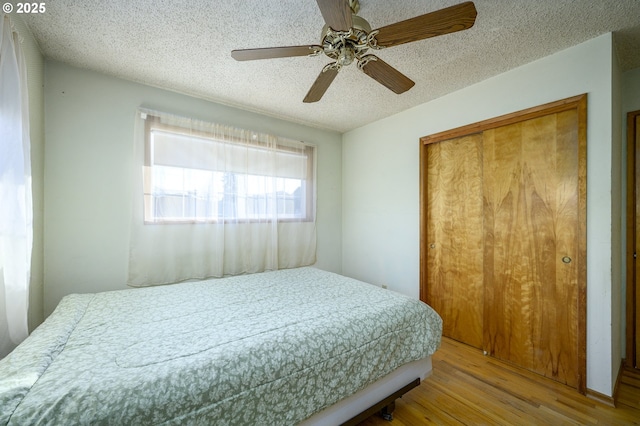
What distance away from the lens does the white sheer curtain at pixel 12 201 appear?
50.3 inches

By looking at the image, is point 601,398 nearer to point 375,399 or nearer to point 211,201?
point 375,399

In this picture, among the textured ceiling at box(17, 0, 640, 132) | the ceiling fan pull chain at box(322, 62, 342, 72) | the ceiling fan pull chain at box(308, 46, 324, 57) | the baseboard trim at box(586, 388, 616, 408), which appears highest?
the textured ceiling at box(17, 0, 640, 132)

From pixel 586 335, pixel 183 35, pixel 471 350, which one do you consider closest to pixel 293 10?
pixel 183 35

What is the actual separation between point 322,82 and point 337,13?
0.57 metres

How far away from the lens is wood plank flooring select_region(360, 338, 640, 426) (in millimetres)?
1578

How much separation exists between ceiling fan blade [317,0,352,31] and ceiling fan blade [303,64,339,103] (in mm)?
287

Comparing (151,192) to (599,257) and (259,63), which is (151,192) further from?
(599,257)

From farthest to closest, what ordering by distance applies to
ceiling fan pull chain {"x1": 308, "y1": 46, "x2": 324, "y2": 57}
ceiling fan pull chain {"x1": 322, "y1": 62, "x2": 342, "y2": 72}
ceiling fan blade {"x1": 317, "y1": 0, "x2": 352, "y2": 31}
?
ceiling fan pull chain {"x1": 322, "y1": 62, "x2": 342, "y2": 72}
ceiling fan pull chain {"x1": 308, "y1": 46, "x2": 324, "y2": 57}
ceiling fan blade {"x1": 317, "y1": 0, "x2": 352, "y2": 31}

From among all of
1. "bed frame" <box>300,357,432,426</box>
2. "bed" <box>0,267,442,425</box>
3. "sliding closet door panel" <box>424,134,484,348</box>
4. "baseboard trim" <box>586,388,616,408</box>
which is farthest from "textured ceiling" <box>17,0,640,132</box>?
"baseboard trim" <box>586,388,616,408</box>

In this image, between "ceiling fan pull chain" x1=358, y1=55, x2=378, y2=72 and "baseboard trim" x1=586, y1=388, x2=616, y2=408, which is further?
"baseboard trim" x1=586, y1=388, x2=616, y2=408

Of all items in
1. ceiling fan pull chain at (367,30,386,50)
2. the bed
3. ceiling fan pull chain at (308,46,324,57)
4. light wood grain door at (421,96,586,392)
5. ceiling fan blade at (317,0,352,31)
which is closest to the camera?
the bed

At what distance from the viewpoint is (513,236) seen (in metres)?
2.21

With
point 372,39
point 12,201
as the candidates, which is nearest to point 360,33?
→ point 372,39

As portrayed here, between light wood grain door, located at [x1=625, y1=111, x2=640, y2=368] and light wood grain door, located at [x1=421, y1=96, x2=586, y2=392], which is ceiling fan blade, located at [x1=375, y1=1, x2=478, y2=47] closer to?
light wood grain door, located at [x1=421, y1=96, x2=586, y2=392]
